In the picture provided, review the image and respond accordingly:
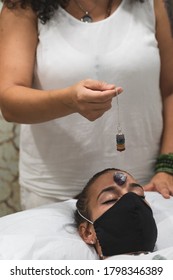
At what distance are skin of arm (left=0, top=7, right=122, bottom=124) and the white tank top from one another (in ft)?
0.13

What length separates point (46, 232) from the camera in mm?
1479

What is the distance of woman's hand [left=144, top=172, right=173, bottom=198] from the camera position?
170 cm

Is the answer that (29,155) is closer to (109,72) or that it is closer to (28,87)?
(28,87)

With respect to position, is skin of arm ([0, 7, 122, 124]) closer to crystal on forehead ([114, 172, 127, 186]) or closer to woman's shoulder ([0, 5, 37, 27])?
woman's shoulder ([0, 5, 37, 27])

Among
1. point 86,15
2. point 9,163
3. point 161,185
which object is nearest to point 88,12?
point 86,15

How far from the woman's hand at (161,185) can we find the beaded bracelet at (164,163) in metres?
0.01

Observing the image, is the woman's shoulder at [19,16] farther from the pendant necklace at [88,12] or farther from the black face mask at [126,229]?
the black face mask at [126,229]

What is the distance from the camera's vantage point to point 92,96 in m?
1.29

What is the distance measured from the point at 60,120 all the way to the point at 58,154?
108 mm

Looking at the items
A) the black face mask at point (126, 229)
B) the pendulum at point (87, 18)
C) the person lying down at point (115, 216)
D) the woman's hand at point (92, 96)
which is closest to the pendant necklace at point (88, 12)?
the pendulum at point (87, 18)

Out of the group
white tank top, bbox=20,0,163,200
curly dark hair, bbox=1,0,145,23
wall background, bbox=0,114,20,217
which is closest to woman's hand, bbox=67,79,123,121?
white tank top, bbox=20,0,163,200

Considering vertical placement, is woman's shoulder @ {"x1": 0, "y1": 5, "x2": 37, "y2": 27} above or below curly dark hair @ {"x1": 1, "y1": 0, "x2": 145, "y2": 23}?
below

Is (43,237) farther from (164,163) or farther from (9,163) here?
(9,163)

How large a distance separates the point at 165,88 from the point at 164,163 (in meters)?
0.24
